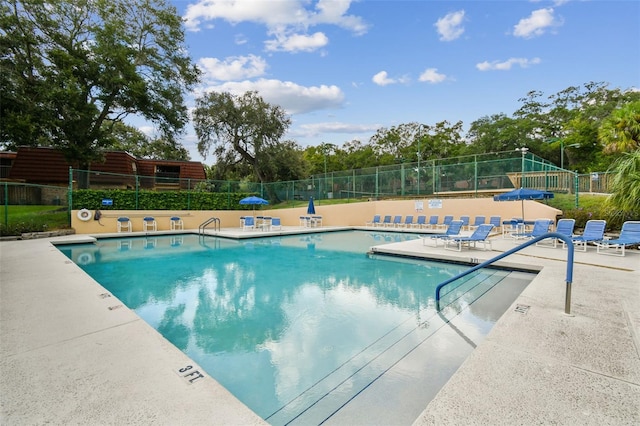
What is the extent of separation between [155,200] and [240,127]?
1157 cm

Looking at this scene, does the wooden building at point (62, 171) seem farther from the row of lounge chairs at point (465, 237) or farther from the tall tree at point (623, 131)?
the tall tree at point (623, 131)

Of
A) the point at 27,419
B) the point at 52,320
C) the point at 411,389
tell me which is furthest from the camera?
the point at 52,320

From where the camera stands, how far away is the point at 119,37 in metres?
15.6

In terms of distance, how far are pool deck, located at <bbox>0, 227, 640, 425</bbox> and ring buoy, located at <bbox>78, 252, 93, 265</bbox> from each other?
176 inches

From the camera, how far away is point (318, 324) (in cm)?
418

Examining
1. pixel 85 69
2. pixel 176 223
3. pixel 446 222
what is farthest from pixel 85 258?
pixel 446 222

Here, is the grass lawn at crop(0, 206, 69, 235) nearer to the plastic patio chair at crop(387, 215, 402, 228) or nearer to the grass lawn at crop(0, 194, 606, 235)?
the grass lawn at crop(0, 194, 606, 235)

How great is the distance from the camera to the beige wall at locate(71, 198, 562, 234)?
46.9 feet

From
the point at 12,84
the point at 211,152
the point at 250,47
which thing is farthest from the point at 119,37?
the point at 211,152

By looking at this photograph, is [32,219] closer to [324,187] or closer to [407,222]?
[324,187]

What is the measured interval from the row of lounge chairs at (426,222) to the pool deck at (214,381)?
1071 centimetres

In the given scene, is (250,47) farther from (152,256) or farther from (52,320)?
(52,320)

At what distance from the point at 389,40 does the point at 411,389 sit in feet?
45.1

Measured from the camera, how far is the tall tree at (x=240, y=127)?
2575 cm
